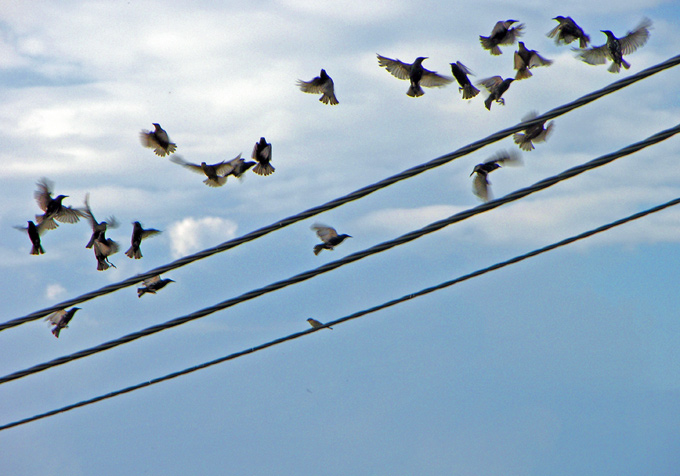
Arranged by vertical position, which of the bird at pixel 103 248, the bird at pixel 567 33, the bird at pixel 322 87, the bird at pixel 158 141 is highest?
the bird at pixel 567 33

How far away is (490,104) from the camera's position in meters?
10.2

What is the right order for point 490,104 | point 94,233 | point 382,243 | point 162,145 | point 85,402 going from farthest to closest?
point 162,145
point 490,104
point 94,233
point 85,402
point 382,243

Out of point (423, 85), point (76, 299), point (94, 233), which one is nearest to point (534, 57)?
point (423, 85)

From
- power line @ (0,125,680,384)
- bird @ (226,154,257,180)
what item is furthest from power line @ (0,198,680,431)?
bird @ (226,154,257,180)

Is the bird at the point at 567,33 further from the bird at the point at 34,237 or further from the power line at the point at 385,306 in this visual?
the bird at the point at 34,237

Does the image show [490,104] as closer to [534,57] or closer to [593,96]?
[534,57]

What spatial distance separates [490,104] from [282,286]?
19.2 feet

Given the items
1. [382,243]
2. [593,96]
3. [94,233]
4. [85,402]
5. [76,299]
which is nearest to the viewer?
[593,96]

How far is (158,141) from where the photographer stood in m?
11.3

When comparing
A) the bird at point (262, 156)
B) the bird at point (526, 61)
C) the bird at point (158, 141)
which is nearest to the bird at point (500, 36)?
the bird at point (526, 61)

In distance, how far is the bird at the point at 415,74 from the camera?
10.1 m

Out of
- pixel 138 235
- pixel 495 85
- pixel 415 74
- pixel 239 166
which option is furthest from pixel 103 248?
pixel 495 85

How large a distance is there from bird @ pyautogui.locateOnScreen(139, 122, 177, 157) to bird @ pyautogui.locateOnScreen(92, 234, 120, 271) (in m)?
2.46

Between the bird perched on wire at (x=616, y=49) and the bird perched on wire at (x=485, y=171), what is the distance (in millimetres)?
1921
